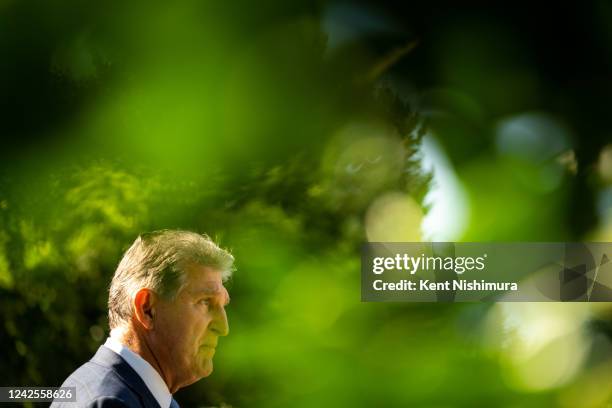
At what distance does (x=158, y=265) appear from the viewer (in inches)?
37.3

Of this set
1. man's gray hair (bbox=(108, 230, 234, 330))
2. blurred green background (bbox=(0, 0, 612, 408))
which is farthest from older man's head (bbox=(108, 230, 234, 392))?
blurred green background (bbox=(0, 0, 612, 408))

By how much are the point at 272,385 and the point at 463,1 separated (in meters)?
0.91

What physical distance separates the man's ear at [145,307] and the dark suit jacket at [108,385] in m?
0.07

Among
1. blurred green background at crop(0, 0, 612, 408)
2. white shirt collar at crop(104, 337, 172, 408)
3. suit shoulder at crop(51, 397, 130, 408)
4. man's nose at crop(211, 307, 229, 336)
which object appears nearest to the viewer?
suit shoulder at crop(51, 397, 130, 408)

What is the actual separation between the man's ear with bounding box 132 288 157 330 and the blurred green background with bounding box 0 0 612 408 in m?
0.46

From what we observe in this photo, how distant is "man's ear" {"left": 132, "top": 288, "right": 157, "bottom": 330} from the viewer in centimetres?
94

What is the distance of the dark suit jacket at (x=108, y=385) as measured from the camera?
2.53ft

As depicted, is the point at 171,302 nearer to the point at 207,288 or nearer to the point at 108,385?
the point at 207,288

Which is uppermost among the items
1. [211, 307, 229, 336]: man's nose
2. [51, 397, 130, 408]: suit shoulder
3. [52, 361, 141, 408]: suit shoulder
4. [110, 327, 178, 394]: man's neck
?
[211, 307, 229, 336]: man's nose

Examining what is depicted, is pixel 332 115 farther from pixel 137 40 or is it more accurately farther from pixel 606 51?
pixel 606 51

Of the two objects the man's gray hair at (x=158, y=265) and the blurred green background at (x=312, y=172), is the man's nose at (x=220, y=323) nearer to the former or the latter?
the man's gray hair at (x=158, y=265)

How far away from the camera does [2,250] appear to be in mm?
1531

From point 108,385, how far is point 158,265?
0.20 metres

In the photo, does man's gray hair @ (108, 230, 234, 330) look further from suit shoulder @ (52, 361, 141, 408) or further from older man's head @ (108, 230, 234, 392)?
suit shoulder @ (52, 361, 141, 408)
